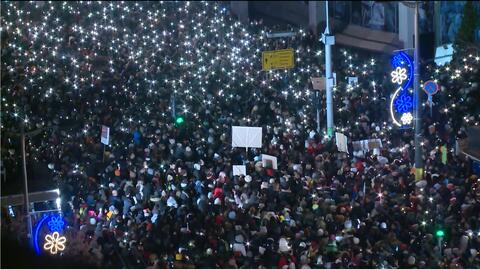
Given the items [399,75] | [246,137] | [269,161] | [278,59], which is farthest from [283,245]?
[278,59]

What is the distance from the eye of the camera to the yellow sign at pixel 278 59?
1978cm

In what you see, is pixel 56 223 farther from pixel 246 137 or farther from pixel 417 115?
pixel 417 115

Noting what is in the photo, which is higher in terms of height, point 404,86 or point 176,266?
point 404,86

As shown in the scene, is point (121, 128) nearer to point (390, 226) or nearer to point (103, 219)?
point (103, 219)

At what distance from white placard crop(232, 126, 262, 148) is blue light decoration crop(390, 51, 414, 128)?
3.39 metres

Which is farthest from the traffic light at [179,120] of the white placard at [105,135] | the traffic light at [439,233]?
the traffic light at [439,233]

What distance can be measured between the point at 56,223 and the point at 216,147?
5580mm

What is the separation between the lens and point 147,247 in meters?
12.7

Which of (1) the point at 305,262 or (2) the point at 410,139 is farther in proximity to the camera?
(2) the point at 410,139

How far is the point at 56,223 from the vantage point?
1332cm

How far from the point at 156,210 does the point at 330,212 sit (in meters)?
3.58

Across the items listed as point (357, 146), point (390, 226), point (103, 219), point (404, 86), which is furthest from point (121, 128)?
point (390, 226)

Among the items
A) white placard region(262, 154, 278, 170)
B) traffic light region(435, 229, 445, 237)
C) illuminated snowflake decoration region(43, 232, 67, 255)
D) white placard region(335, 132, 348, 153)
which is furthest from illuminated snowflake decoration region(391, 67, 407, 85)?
illuminated snowflake decoration region(43, 232, 67, 255)

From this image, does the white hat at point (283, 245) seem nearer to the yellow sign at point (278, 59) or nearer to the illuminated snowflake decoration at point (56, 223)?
the illuminated snowflake decoration at point (56, 223)
